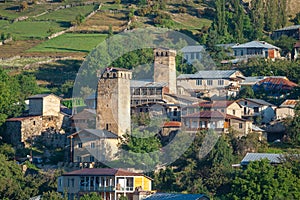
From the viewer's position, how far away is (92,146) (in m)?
67.4

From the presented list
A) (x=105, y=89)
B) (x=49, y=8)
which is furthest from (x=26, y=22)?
(x=105, y=89)

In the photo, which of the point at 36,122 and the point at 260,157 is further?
the point at 36,122

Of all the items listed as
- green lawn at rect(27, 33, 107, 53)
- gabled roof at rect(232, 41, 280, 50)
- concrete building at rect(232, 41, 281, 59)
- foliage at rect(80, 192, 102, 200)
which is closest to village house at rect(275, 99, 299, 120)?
concrete building at rect(232, 41, 281, 59)

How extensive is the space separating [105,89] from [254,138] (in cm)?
962

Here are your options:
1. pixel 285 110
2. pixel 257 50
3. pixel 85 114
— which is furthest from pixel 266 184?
pixel 257 50

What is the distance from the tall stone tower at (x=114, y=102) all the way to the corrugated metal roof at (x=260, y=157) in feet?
26.7

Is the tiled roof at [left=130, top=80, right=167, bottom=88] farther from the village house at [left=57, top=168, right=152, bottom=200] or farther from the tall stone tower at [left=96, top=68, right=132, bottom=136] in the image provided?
the village house at [left=57, top=168, right=152, bottom=200]

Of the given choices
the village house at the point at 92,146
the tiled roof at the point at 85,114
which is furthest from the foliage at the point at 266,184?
the tiled roof at the point at 85,114

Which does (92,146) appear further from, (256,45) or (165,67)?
(256,45)

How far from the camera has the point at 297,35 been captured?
96000 millimetres

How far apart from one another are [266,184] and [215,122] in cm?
1309

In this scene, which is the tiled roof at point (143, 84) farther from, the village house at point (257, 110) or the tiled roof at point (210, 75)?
the village house at point (257, 110)

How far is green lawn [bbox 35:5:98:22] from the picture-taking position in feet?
367

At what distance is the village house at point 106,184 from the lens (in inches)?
2431
